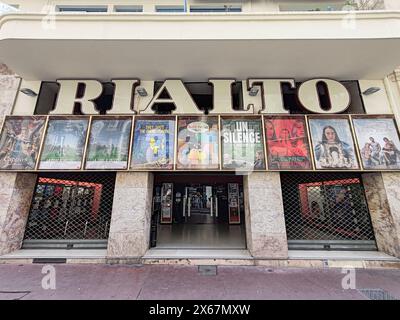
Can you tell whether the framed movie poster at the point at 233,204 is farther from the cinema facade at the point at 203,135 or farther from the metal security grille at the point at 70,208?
the metal security grille at the point at 70,208

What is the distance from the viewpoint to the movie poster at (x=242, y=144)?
4953mm

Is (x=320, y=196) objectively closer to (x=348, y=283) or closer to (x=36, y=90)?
Result: (x=348, y=283)

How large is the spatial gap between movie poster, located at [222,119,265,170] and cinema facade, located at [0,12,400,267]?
0.03 m

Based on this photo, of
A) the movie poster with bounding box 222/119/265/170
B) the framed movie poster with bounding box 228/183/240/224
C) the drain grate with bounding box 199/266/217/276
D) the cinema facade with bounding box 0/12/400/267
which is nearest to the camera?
the drain grate with bounding box 199/266/217/276

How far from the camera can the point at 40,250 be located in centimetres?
500

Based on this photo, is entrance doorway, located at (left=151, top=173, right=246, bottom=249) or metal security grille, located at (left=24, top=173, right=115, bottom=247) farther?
entrance doorway, located at (left=151, top=173, right=246, bottom=249)

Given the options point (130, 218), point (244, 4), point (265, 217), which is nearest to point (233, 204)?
point (265, 217)

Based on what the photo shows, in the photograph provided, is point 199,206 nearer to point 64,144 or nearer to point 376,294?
point 64,144

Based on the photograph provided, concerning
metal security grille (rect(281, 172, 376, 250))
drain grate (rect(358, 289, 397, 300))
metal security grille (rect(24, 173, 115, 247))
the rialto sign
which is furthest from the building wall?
drain grate (rect(358, 289, 397, 300))

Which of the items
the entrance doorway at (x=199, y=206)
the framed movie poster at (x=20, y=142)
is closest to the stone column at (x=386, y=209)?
the entrance doorway at (x=199, y=206)

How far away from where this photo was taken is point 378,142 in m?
4.99

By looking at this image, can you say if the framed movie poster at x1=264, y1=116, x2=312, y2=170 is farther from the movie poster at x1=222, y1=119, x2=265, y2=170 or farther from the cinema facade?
the movie poster at x1=222, y1=119, x2=265, y2=170

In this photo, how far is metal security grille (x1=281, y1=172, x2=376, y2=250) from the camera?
5.12 meters

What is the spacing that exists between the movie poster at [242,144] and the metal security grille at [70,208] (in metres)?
3.96
